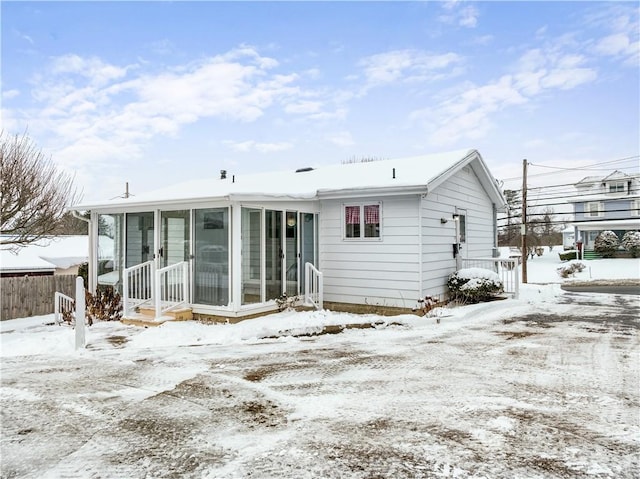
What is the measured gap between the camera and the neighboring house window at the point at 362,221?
938 centimetres

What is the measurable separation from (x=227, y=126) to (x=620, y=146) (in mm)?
24653

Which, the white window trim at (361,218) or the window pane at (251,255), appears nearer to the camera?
the window pane at (251,255)

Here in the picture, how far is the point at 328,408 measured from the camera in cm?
391

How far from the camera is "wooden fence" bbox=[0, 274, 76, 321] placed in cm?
1295

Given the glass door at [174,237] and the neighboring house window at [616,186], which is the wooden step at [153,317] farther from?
the neighboring house window at [616,186]

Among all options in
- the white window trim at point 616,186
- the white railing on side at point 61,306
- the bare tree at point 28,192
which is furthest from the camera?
the white window trim at point 616,186

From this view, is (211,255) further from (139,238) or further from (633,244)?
(633,244)

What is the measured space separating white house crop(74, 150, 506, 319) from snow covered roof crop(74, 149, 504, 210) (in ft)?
0.11

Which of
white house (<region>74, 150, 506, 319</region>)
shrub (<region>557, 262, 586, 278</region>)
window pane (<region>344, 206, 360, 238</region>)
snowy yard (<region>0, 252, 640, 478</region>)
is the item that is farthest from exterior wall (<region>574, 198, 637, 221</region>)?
snowy yard (<region>0, 252, 640, 478</region>)

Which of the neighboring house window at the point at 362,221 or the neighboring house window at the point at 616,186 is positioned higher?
the neighboring house window at the point at 616,186

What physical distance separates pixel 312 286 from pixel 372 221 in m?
1.99

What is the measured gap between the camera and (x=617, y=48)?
12.0 m

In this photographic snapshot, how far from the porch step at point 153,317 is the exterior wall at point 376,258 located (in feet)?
10.6

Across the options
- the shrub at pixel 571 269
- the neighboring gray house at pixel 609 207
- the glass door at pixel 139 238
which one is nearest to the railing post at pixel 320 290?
the glass door at pixel 139 238
